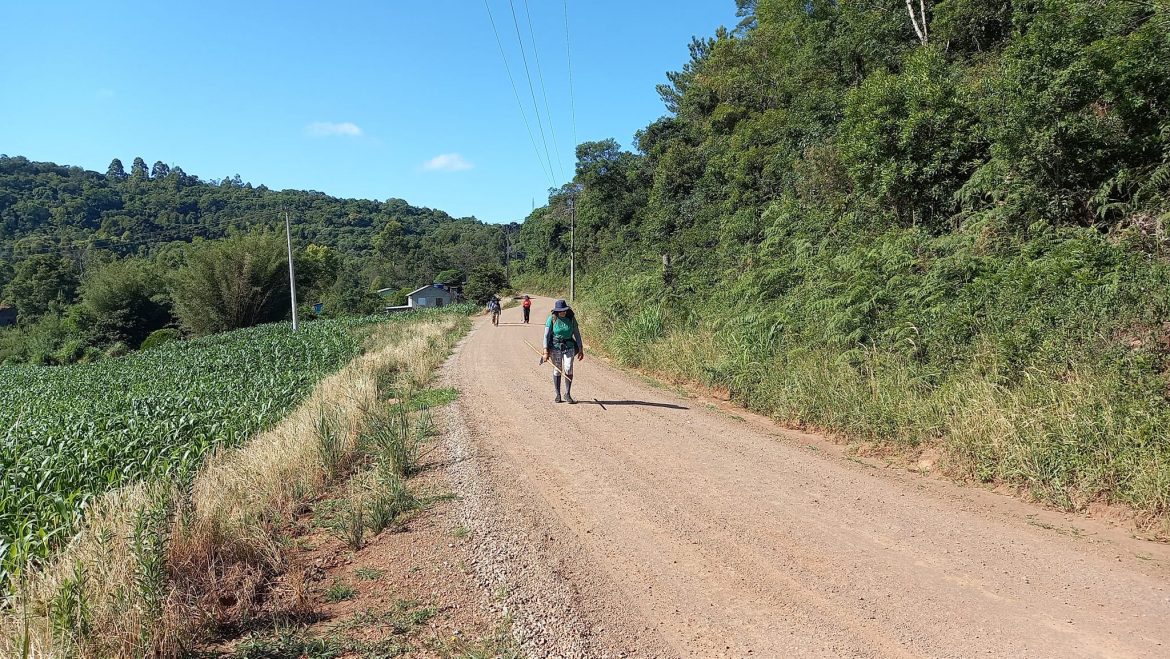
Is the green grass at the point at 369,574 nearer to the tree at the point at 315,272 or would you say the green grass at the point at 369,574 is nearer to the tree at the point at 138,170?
the tree at the point at 315,272

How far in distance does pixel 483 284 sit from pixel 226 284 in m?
32.0

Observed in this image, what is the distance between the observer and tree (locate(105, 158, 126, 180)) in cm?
16012

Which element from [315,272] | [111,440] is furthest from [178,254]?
[111,440]

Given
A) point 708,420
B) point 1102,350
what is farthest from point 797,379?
point 1102,350

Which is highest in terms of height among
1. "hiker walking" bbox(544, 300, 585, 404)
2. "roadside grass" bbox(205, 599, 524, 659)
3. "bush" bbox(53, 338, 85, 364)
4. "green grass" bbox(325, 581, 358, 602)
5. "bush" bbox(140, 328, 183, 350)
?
"hiker walking" bbox(544, 300, 585, 404)

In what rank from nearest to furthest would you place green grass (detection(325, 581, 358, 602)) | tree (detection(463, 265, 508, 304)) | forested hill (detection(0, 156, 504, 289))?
1. green grass (detection(325, 581, 358, 602))
2. tree (detection(463, 265, 508, 304))
3. forested hill (detection(0, 156, 504, 289))

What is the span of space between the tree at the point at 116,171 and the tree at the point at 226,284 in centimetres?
14228

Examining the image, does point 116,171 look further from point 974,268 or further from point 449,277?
point 974,268

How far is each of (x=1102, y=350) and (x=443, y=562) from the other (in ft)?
21.2

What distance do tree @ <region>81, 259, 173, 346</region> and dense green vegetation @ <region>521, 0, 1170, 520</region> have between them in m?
63.1

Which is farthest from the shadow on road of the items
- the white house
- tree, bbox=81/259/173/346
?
the white house

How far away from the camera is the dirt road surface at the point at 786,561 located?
3.18 metres

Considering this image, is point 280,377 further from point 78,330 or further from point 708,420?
point 78,330

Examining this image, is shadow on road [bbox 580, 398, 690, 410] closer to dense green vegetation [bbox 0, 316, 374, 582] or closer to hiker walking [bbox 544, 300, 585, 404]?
hiker walking [bbox 544, 300, 585, 404]
